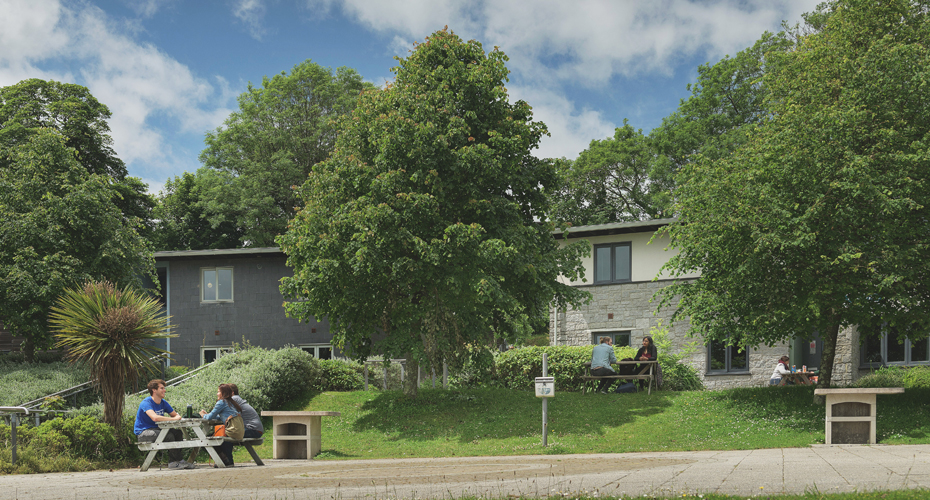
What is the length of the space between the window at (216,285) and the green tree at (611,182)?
19589 millimetres

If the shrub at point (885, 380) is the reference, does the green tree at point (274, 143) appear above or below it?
above

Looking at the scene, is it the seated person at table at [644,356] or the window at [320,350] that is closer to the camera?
the seated person at table at [644,356]

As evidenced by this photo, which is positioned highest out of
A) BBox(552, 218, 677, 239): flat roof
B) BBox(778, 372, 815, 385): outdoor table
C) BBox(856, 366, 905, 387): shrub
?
BBox(552, 218, 677, 239): flat roof

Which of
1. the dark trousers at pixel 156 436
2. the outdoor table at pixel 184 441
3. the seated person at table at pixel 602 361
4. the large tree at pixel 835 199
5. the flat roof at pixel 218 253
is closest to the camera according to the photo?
the outdoor table at pixel 184 441

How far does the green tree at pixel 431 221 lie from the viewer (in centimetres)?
1734

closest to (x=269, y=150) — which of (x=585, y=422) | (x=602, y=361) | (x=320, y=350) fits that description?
(x=320, y=350)

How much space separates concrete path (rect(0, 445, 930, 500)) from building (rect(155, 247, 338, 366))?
2156cm

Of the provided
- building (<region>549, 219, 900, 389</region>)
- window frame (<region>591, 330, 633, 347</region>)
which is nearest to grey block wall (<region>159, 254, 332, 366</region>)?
window frame (<region>591, 330, 633, 347</region>)

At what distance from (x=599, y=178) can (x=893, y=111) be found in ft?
102

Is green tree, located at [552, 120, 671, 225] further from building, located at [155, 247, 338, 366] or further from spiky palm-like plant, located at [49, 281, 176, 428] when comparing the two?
spiky palm-like plant, located at [49, 281, 176, 428]

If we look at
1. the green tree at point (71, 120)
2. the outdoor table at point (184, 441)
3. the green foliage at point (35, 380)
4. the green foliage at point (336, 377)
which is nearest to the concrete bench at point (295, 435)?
the outdoor table at point (184, 441)

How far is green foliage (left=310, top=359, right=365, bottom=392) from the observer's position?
22.2m

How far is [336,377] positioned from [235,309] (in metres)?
11.6

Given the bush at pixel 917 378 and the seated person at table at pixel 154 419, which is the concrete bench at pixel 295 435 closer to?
the seated person at table at pixel 154 419
